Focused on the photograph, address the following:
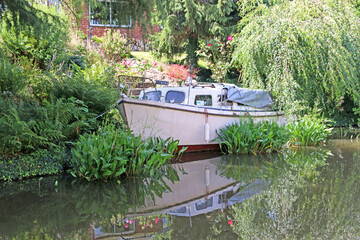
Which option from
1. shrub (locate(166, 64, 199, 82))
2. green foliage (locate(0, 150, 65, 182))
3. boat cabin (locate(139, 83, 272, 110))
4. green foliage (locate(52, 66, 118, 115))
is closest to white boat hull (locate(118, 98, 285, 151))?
boat cabin (locate(139, 83, 272, 110))

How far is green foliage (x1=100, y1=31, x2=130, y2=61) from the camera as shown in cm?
1805

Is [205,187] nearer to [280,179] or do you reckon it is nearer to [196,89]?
[280,179]

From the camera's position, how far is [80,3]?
6.89 metres

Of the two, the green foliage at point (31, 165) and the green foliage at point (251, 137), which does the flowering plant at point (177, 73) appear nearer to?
the green foliage at point (251, 137)

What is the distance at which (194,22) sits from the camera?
18.4 metres

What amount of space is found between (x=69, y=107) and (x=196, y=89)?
12.9 ft

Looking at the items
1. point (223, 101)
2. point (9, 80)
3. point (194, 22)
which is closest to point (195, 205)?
point (9, 80)

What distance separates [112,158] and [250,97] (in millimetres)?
5796

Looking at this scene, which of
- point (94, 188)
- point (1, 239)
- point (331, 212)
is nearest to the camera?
point (1, 239)

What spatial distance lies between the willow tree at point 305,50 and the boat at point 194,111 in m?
0.77

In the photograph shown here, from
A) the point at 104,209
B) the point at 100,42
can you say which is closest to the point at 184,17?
the point at 100,42

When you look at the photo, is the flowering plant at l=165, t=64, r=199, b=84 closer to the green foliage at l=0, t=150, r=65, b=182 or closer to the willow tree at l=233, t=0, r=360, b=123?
the willow tree at l=233, t=0, r=360, b=123

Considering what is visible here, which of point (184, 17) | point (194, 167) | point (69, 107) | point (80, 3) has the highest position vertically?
point (184, 17)

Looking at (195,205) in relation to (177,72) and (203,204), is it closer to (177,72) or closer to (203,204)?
(203,204)
